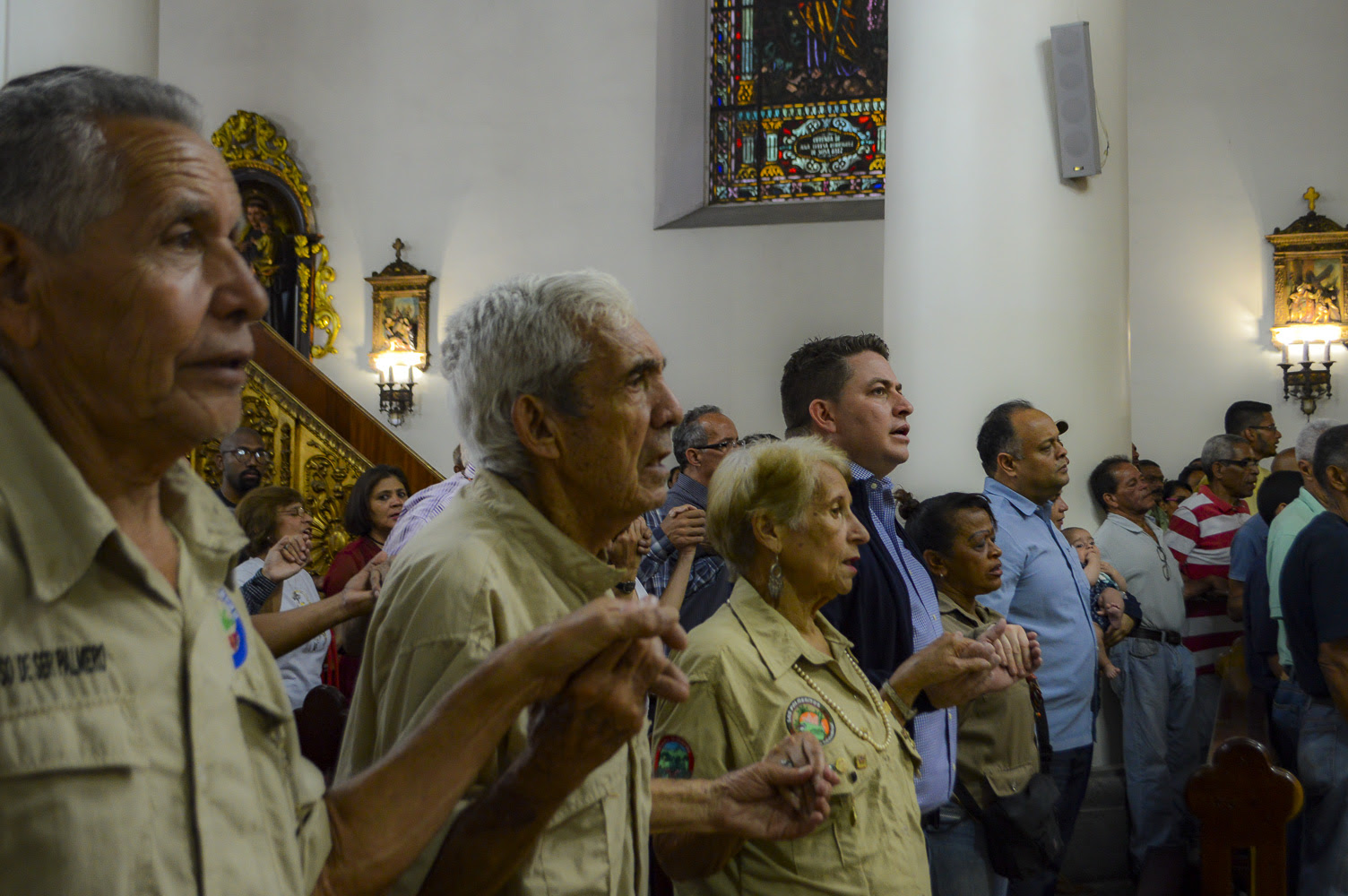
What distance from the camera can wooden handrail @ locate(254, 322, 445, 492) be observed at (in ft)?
27.8

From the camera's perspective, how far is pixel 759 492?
2.41 m

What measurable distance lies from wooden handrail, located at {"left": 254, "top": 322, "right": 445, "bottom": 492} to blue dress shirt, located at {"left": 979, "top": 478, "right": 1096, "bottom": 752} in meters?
5.58

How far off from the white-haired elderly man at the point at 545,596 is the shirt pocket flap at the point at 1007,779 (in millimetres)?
1564

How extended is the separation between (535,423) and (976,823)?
81.5 inches

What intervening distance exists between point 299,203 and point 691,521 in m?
8.38

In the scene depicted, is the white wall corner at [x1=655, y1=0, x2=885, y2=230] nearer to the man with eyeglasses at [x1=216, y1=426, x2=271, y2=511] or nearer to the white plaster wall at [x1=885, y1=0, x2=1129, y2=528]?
the white plaster wall at [x1=885, y1=0, x2=1129, y2=528]

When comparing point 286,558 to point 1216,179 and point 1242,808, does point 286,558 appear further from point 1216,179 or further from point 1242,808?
point 1216,179

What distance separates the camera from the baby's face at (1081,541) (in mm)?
4621

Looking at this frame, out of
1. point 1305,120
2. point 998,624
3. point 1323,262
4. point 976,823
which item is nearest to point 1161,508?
point 1323,262

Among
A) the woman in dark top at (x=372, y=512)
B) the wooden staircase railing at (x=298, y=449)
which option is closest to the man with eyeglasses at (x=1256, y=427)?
the woman in dark top at (x=372, y=512)

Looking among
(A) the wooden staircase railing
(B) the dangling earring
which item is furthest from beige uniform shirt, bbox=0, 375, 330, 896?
(A) the wooden staircase railing

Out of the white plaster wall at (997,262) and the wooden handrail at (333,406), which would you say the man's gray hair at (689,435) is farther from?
the wooden handrail at (333,406)

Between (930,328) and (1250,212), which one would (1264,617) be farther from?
(1250,212)

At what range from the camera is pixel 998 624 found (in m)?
2.38
